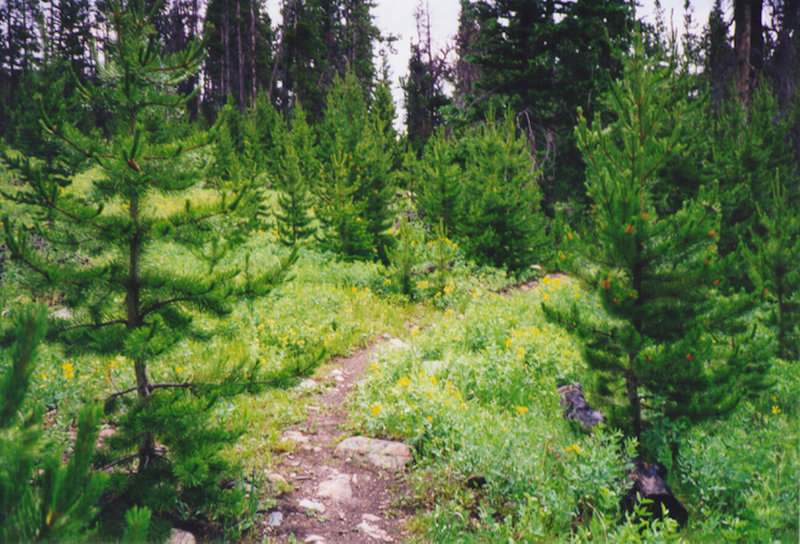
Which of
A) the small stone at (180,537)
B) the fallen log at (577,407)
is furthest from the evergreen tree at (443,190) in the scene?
the small stone at (180,537)

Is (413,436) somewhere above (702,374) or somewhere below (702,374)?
below

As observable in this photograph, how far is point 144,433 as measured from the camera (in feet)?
10.2

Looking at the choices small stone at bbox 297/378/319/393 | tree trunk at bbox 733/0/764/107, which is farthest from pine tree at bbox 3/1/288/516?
tree trunk at bbox 733/0/764/107

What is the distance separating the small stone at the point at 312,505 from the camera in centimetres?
357

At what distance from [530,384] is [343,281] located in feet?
19.3

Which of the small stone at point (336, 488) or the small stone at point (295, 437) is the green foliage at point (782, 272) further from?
the small stone at point (295, 437)

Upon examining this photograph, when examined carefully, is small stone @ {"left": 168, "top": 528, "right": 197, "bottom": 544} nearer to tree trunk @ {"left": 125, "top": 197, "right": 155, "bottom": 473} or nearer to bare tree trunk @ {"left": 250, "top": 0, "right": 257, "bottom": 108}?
tree trunk @ {"left": 125, "top": 197, "right": 155, "bottom": 473}

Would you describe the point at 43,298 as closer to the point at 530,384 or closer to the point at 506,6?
the point at 530,384

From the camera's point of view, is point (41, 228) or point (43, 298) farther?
point (43, 298)

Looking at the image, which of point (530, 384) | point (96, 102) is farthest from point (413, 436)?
point (96, 102)

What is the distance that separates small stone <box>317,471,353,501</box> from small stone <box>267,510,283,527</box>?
1.41ft

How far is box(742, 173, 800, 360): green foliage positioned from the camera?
6.08 metres

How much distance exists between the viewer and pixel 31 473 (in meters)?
1.28

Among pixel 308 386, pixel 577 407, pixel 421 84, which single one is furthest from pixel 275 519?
pixel 421 84
